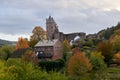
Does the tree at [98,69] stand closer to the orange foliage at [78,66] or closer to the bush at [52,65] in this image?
the orange foliage at [78,66]

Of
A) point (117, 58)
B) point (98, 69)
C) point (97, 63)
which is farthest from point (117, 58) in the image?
point (98, 69)

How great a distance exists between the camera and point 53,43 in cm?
12481

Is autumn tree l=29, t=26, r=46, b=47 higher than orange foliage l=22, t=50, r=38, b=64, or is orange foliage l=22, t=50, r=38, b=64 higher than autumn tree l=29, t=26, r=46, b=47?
autumn tree l=29, t=26, r=46, b=47

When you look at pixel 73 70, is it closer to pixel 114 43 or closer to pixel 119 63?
pixel 119 63

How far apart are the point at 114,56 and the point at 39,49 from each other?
29348 mm

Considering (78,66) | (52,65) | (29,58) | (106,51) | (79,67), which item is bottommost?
(79,67)

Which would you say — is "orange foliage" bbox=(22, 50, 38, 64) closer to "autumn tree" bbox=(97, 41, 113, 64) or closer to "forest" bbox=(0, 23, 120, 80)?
"forest" bbox=(0, 23, 120, 80)

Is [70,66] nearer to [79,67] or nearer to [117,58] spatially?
[79,67]

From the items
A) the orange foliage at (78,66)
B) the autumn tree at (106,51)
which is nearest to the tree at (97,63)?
the orange foliage at (78,66)

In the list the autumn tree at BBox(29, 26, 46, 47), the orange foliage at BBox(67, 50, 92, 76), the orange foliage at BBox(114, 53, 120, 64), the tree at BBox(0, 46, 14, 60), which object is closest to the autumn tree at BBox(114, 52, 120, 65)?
the orange foliage at BBox(114, 53, 120, 64)

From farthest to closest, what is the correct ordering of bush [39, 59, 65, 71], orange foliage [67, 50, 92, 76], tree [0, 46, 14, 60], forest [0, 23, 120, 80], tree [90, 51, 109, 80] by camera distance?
tree [0, 46, 14, 60], bush [39, 59, 65, 71], orange foliage [67, 50, 92, 76], tree [90, 51, 109, 80], forest [0, 23, 120, 80]

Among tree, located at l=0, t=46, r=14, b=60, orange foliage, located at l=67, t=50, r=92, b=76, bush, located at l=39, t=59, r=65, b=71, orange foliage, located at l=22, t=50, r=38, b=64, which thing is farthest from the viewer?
tree, located at l=0, t=46, r=14, b=60

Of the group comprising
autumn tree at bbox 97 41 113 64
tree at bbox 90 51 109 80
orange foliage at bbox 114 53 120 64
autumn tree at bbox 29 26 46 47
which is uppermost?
autumn tree at bbox 29 26 46 47

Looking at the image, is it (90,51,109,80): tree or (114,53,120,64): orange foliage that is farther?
(114,53,120,64): orange foliage
